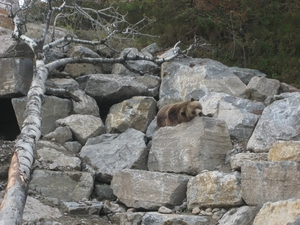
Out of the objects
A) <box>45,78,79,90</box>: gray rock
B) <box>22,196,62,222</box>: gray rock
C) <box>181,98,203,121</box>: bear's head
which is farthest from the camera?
<box>45,78,79,90</box>: gray rock

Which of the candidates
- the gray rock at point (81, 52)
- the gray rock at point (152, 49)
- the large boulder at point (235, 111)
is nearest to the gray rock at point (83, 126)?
the large boulder at point (235, 111)

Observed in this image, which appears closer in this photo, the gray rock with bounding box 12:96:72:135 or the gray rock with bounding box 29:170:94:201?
the gray rock with bounding box 29:170:94:201

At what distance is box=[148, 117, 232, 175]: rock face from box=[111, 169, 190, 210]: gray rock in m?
0.38

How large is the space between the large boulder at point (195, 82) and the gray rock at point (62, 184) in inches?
118

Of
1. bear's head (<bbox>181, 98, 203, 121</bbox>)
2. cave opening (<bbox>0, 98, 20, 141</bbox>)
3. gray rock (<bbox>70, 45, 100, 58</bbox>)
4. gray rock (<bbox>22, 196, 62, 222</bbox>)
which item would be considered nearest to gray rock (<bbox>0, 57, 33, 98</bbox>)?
gray rock (<bbox>70, 45, 100, 58</bbox>)

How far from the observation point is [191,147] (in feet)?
24.7

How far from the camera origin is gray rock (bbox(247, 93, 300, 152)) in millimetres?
7398

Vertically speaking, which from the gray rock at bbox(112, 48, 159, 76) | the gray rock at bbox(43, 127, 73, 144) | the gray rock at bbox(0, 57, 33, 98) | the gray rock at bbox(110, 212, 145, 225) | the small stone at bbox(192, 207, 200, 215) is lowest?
the gray rock at bbox(110, 212, 145, 225)

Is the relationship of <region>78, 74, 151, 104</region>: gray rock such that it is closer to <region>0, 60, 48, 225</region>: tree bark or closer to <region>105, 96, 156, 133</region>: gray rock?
<region>105, 96, 156, 133</region>: gray rock

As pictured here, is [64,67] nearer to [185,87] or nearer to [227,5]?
[185,87]

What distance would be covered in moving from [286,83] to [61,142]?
5.17 meters

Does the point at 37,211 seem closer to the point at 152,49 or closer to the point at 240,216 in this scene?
the point at 240,216

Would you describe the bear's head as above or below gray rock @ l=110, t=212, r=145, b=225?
above

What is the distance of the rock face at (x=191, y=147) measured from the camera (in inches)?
292
